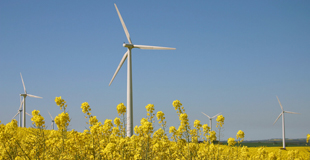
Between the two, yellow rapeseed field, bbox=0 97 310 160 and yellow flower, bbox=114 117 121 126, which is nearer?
yellow rapeseed field, bbox=0 97 310 160

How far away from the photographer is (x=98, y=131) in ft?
23.0

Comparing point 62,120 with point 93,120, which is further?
point 93,120

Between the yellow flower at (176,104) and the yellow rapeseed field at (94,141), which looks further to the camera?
the yellow flower at (176,104)

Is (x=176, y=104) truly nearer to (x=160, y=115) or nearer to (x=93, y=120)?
(x=160, y=115)

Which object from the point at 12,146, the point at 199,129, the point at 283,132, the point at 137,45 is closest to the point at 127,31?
the point at 137,45

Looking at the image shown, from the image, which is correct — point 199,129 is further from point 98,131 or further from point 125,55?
point 125,55

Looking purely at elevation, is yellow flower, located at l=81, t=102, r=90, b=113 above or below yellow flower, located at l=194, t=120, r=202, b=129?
above

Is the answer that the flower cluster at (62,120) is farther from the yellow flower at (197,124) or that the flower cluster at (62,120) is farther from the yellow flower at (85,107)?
the yellow flower at (197,124)

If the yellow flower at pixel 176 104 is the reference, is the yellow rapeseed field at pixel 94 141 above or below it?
below

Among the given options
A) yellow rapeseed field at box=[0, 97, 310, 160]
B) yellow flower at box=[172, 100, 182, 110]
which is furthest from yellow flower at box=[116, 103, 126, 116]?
yellow flower at box=[172, 100, 182, 110]

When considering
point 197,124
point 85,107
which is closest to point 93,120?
point 85,107

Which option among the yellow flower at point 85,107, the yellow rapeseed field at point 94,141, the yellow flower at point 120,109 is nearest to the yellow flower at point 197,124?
the yellow rapeseed field at point 94,141

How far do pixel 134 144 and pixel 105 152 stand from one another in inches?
84.8

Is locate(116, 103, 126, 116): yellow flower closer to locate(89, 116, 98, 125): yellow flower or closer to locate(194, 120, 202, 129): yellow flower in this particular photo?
locate(89, 116, 98, 125): yellow flower
